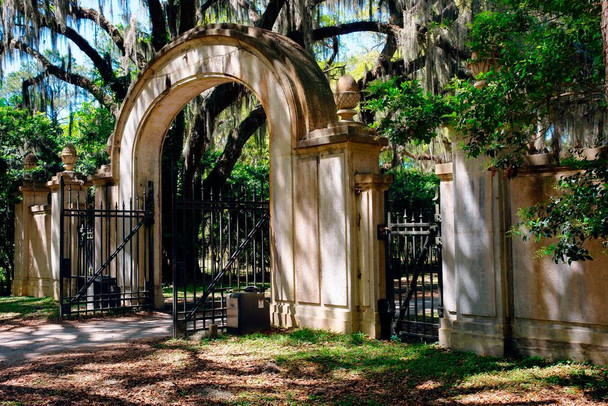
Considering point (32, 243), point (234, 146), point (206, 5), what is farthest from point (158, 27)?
point (32, 243)

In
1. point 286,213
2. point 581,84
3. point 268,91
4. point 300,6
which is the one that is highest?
point 300,6

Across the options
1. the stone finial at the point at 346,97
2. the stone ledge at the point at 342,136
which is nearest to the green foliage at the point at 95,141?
the stone ledge at the point at 342,136

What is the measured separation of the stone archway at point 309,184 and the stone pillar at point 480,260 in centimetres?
139

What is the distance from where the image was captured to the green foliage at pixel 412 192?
2244 cm

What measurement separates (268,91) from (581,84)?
4.99 metres

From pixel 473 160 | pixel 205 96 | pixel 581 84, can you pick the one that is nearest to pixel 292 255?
pixel 473 160

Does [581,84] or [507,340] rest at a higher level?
[581,84]

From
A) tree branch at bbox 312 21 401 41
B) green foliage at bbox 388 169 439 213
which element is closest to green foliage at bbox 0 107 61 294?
tree branch at bbox 312 21 401 41

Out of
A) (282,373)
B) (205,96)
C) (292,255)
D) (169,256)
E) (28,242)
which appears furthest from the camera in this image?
(169,256)

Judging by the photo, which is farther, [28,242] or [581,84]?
[28,242]

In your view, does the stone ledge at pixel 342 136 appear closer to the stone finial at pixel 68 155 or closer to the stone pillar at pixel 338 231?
the stone pillar at pixel 338 231

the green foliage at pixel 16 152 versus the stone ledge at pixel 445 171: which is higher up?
the green foliage at pixel 16 152

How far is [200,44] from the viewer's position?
34.4 ft

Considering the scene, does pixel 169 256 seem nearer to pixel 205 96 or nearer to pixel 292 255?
pixel 205 96
